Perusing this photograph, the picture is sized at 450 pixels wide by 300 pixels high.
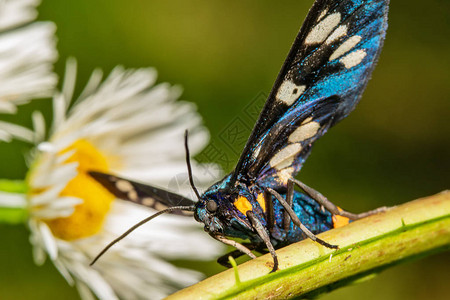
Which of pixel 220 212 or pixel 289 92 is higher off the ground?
pixel 289 92

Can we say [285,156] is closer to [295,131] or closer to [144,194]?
[295,131]

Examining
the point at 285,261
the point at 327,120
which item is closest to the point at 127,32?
the point at 327,120

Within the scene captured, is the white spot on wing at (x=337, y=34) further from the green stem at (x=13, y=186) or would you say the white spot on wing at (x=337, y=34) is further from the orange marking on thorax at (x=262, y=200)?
the green stem at (x=13, y=186)

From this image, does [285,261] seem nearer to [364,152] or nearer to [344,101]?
[344,101]

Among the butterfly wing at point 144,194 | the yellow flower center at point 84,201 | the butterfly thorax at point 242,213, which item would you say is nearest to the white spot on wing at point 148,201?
the butterfly wing at point 144,194

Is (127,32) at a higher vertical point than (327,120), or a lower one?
higher

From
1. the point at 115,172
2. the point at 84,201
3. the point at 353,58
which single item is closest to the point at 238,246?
the point at 353,58

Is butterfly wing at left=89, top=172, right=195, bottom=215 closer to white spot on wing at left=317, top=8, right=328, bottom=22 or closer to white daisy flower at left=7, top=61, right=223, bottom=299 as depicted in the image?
white daisy flower at left=7, top=61, right=223, bottom=299
